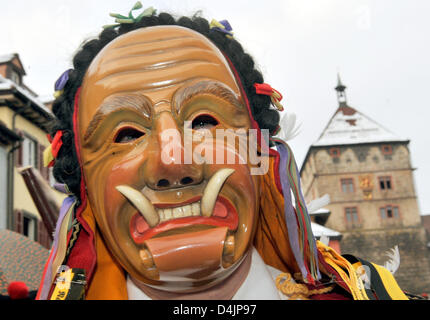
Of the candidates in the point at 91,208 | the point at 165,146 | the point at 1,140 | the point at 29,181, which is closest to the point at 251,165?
the point at 165,146

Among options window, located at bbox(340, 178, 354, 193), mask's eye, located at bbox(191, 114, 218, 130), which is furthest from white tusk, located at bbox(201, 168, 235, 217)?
window, located at bbox(340, 178, 354, 193)

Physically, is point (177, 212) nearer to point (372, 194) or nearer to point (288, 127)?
point (288, 127)

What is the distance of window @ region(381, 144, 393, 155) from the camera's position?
1453 inches

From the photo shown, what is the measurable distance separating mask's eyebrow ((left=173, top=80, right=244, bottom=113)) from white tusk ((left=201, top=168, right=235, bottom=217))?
1.07 feet

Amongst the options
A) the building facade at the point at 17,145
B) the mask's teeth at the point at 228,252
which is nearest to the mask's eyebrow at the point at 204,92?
the mask's teeth at the point at 228,252

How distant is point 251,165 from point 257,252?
17.8 inches

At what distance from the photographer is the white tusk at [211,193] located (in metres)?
2.12

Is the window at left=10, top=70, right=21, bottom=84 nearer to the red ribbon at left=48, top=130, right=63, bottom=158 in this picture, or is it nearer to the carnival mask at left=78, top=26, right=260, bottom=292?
the red ribbon at left=48, top=130, right=63, bottom=158

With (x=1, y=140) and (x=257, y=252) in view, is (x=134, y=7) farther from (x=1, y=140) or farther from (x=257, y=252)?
(x=1, y=140)

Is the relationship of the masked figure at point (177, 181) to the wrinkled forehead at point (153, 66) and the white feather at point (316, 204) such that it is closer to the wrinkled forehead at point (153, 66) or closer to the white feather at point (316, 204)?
the wrinkled forehead at point (153, 66)

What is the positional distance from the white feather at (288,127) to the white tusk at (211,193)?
0.63 m

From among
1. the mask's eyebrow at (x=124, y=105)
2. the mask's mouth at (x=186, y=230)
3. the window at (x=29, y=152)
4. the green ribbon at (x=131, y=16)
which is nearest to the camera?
the mask's mouth at (x=186, y=230)

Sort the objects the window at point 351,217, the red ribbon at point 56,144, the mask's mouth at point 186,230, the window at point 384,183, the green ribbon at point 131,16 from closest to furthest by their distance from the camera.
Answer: the mask's mouth at point 186,230 → the red ribbon at point 56,144 → the green ribbon at point 131,16 → the window at point 351,217 → the window at point 384,183

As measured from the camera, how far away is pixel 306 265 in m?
2.39
